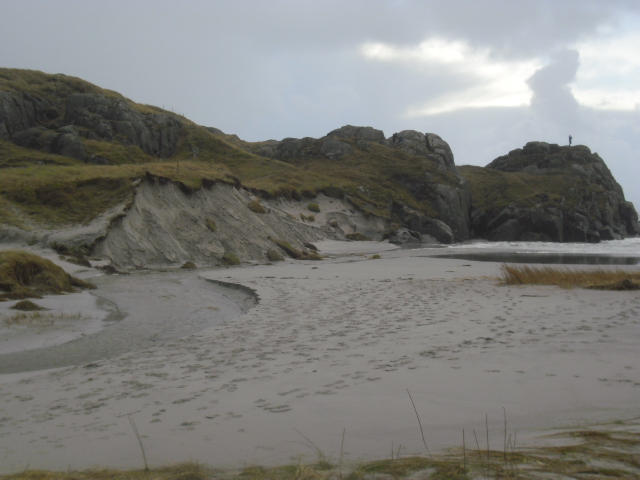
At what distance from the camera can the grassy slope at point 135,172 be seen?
23109 mm

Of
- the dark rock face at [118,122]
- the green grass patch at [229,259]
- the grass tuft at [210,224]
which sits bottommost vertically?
the green grass patch at [229,259]

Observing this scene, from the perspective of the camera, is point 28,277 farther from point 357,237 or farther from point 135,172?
point 357,237

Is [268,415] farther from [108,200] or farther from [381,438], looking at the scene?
[108,200]

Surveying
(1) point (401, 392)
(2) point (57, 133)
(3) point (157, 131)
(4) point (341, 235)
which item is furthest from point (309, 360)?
(3) point (157, 131)

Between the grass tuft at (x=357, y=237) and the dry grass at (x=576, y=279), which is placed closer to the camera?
the dry grass at (x=576, y=279)

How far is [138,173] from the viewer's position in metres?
26.0

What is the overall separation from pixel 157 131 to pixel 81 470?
5844 cm

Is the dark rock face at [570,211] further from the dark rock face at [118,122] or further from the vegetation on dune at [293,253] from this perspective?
the dark rock face at [118,122]

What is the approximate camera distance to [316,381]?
195 inches

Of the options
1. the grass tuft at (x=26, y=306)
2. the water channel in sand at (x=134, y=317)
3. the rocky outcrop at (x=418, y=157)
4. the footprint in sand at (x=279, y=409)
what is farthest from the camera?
the rocky outcrop at (x=418, y=157)

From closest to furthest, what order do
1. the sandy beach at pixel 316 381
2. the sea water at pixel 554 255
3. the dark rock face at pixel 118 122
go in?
the sandy beach at pixel 316 381, the sea water at pixel 554 255, the dark rock face at pixel 118 122

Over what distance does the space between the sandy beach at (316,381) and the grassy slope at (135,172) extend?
15.9 meters

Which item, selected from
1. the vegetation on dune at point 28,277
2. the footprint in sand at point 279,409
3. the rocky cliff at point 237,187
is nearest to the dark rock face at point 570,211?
the rocky cliff at point 237,187

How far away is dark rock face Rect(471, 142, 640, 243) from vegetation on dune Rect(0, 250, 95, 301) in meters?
60.9
